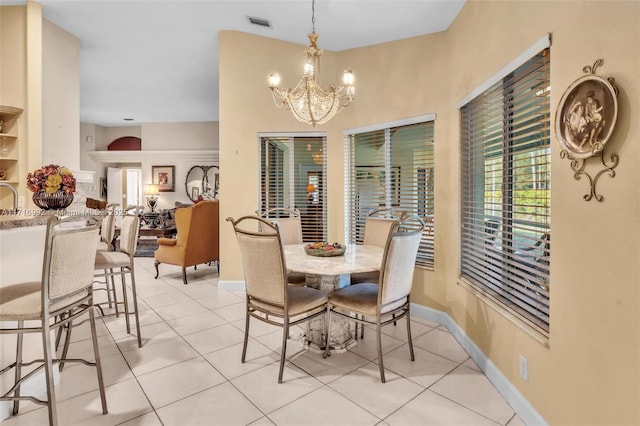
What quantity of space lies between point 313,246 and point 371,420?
1.38 m

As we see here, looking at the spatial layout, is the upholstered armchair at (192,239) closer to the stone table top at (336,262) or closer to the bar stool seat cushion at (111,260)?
the bar stool seat cushion at (111,260)

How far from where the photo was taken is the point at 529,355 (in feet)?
6.29

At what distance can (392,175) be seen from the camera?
3951 millimetres

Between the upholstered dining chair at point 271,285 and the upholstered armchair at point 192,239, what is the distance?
2.72m

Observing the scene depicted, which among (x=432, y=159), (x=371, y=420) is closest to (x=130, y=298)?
(x=371, y=420)

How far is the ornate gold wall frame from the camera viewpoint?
1.36 m

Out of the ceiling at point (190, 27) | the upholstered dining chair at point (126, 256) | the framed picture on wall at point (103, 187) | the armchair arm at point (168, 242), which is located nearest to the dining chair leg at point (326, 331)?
the upholstered dining chair at point (126, 256)

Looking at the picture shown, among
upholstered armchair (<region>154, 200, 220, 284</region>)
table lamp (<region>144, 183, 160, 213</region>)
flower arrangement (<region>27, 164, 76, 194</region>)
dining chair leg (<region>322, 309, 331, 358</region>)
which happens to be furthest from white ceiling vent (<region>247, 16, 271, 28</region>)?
table lamp (<region>144, 183, 160, 213</region>)

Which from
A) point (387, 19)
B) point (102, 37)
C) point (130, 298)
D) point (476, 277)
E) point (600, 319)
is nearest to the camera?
point (600, 319)

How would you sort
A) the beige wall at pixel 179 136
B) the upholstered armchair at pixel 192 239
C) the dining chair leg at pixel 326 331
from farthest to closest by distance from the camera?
the beige wall at pixel 179 136, the upholstered armchair at pixel 192 239, the dining chair leg at pixel 326 331

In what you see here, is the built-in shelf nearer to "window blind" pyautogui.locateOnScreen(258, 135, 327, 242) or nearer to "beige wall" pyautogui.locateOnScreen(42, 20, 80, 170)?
"beige wall" pyautogui.locateOnScreen(42, 20, 80, 170)

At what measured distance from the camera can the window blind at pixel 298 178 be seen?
4555 mm

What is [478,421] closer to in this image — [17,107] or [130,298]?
[130,298]

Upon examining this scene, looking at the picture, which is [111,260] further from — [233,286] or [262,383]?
[233,286]
